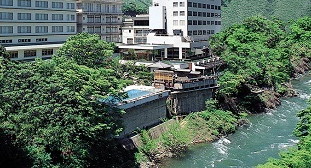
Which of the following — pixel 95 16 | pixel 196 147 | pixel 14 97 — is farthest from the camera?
pixel 95 16

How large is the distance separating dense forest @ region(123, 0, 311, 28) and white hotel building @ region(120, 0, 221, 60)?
5606 cm

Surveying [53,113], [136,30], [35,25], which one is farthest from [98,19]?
[53,113]

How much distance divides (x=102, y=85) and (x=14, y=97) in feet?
21.6

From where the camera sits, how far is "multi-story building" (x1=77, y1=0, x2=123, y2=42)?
63.5 meters

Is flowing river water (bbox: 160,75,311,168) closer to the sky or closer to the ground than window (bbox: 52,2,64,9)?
closer to the ground

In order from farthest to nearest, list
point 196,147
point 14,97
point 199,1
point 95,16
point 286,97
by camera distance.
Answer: point 199,1 < point 95,16 < point 286,97 < point 196,147 < point 14,97

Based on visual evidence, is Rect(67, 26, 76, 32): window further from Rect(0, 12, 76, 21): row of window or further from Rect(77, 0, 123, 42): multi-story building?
Rect(77, 0, 123, 42): multi-story building

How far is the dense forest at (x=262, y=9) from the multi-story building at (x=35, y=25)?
2777 inches

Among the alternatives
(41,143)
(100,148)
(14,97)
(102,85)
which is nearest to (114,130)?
(100,148)

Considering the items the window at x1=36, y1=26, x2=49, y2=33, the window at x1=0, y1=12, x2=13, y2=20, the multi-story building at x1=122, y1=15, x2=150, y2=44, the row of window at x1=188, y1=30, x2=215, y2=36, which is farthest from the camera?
the multi-story building at x1=122, y1=15, x2=150, y2=44

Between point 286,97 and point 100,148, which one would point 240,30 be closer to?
point 286,97

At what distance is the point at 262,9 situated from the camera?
14088 cm

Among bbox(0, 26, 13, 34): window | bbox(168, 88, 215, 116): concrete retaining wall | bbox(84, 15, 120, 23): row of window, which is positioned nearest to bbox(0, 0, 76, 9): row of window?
bbox(0, 26, 13, 34): window

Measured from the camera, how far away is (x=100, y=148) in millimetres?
30000
